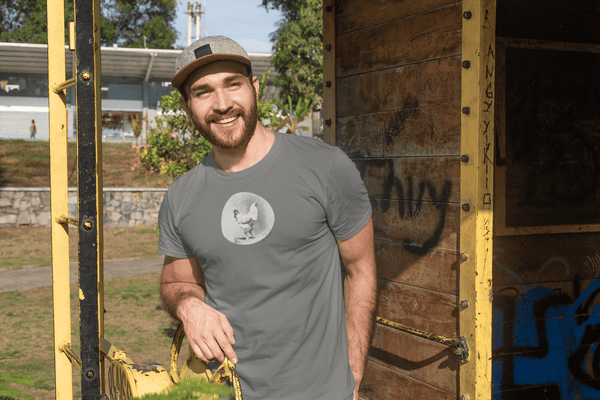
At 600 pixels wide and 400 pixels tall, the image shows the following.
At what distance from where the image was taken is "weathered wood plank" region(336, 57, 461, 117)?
10.1 feet

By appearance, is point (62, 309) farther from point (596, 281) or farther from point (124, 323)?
point (124, 323)

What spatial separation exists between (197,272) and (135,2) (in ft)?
171

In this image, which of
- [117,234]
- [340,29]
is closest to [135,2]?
[117,234]

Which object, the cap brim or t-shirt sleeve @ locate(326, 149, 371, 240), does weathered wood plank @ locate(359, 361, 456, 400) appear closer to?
t-shirt sleeve @ locate(326, 149, 371, 240)

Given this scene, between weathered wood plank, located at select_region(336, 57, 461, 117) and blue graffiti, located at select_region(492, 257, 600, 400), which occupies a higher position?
weathered wood plank, located at select_region(336, 57, 461, 117)

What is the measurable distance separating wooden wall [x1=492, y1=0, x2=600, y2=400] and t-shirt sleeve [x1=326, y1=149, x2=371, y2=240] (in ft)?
5.79

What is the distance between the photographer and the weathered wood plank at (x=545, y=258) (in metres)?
3.69

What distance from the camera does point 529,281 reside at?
372 centimetres

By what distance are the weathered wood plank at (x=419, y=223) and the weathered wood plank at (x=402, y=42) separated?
82 centimetres

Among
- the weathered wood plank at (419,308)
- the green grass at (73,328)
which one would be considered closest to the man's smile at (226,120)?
the weathered wood plank at (419,308)

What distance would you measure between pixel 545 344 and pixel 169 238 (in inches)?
107

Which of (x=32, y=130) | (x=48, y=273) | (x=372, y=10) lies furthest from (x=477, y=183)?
(x=32, y=130)

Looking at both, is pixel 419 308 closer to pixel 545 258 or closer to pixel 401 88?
pixel 545 258

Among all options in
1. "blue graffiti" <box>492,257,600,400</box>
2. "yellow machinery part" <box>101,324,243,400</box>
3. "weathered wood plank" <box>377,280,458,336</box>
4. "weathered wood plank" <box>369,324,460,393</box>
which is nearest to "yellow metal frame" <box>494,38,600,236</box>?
"blue graffiti" <box>492,257,600,400</box>
